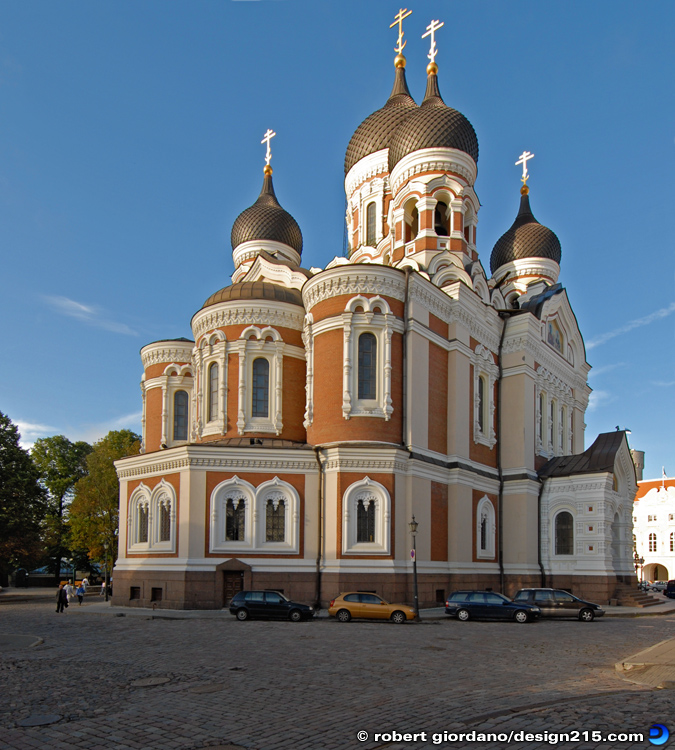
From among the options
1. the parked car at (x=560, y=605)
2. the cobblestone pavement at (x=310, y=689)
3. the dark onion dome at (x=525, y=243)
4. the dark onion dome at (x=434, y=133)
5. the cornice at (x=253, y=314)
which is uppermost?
the dark onion dome at (x=434, y=133)

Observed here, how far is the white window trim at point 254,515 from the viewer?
25812mm

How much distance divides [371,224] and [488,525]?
17135 millimetres

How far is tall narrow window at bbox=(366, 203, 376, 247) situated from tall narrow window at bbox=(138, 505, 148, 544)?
1834 cm

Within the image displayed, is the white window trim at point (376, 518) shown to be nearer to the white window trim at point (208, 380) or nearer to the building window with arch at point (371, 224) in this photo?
the white window trim at point (208, 380)

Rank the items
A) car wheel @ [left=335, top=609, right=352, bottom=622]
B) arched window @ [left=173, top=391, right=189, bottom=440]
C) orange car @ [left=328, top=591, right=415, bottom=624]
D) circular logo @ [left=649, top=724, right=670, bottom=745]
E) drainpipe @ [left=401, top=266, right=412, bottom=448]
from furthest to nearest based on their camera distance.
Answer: arched window @ [left=173, top=391, right=189, bottom=440] < drainpipe @ [left=401, top=266, right=412, bottom=448] < car wheel @ [left=335, top=609, right=352, bottom=622] < orange car @ [left=328, top=591, right=415, bottom=624] < circular logo @ [left=649, top=724, right=670, bottom=745]

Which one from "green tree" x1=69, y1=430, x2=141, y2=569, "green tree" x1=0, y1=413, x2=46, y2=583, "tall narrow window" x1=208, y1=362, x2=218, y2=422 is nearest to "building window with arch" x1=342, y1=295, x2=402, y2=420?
"tall narrow window" x1=208, y1=362, x2=218, y2=422

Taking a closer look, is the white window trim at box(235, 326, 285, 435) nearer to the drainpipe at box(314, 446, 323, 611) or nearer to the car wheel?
the drainpipe at box(314, 446, 323, 611)

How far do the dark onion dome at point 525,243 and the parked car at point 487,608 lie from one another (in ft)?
85.1

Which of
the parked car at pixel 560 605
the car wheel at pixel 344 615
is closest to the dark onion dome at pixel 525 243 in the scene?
the parked car at pixel 560 605

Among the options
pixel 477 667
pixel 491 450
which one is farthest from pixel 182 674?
pixel 491 450

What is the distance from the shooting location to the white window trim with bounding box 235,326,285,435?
29953 millimetres

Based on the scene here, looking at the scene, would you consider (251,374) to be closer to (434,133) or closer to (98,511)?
(434,133)

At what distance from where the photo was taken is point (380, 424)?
26.8m

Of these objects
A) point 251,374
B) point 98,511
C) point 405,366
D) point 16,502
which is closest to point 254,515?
point 251,374
